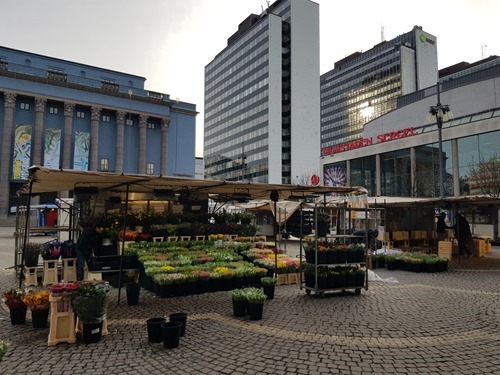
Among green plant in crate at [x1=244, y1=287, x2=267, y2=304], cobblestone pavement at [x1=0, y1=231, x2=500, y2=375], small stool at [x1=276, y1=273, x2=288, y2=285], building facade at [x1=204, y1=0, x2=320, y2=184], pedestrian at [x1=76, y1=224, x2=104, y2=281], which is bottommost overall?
cobblestone pavement at [x1=0, y1=231, x2=500, y2=375]

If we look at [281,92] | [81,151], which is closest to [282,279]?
[81,151]

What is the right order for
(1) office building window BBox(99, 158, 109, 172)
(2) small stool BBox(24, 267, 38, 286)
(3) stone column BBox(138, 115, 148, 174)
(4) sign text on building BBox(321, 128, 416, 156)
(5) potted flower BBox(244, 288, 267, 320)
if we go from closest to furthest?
(5) potted flower BBox(244, 288, 267, 320) < (2) small stool BBox(24, 267, 38, 286) < (4) sign text on building BBox(321, 128, 416, 156) < (1) office building window BBox(99, 158, 109, 172) < (3) stone column BBox(138, 115, 148, 174)

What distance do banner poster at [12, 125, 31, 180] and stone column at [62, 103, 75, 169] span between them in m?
4.36

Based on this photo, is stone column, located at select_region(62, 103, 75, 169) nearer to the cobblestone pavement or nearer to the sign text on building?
the sign text on building

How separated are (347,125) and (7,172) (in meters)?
116

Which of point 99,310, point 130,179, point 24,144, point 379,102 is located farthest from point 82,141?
point 379,102

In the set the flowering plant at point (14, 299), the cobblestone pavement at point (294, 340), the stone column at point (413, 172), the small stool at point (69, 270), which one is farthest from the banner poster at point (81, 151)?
the flowering plant at point (14, 299)

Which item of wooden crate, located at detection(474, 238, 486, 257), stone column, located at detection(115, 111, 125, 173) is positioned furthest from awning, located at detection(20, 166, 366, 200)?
stone column, located at detection(115, 111, 125, 173)

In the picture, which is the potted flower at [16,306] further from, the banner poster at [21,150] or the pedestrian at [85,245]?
the banner poster at [21,150]

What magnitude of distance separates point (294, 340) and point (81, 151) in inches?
2094

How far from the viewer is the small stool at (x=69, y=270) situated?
11.7m

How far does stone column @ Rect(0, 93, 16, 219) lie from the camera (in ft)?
158

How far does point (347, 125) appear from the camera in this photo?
465ft

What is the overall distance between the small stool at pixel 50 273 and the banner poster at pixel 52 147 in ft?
142
